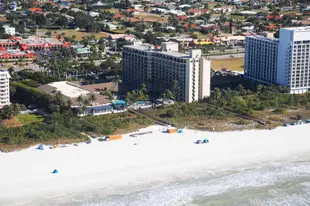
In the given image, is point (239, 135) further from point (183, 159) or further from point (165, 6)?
point (165, 6)

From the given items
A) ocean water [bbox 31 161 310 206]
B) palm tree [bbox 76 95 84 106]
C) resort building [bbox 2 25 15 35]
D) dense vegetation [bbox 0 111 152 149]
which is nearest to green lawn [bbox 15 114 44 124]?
dense vegetation [bbox 0 111 152 149]

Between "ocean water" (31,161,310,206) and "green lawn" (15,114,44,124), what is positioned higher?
"green lawn" (15,114,44,124)

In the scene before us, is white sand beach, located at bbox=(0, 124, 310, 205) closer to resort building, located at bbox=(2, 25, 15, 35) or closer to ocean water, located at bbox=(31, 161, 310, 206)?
ocean water, located at bbox=(31, 161, 310, 206)

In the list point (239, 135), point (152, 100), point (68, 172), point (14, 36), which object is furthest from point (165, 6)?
point (68, 172)

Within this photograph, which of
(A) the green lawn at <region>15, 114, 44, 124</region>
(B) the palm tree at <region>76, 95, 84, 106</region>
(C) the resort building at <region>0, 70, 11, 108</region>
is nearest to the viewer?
(A) the green lawn at <region>15, 114, 44, 124</region>

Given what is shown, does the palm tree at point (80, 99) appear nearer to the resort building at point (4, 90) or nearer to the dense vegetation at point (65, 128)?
the dense vegetation at point (65, 128)
